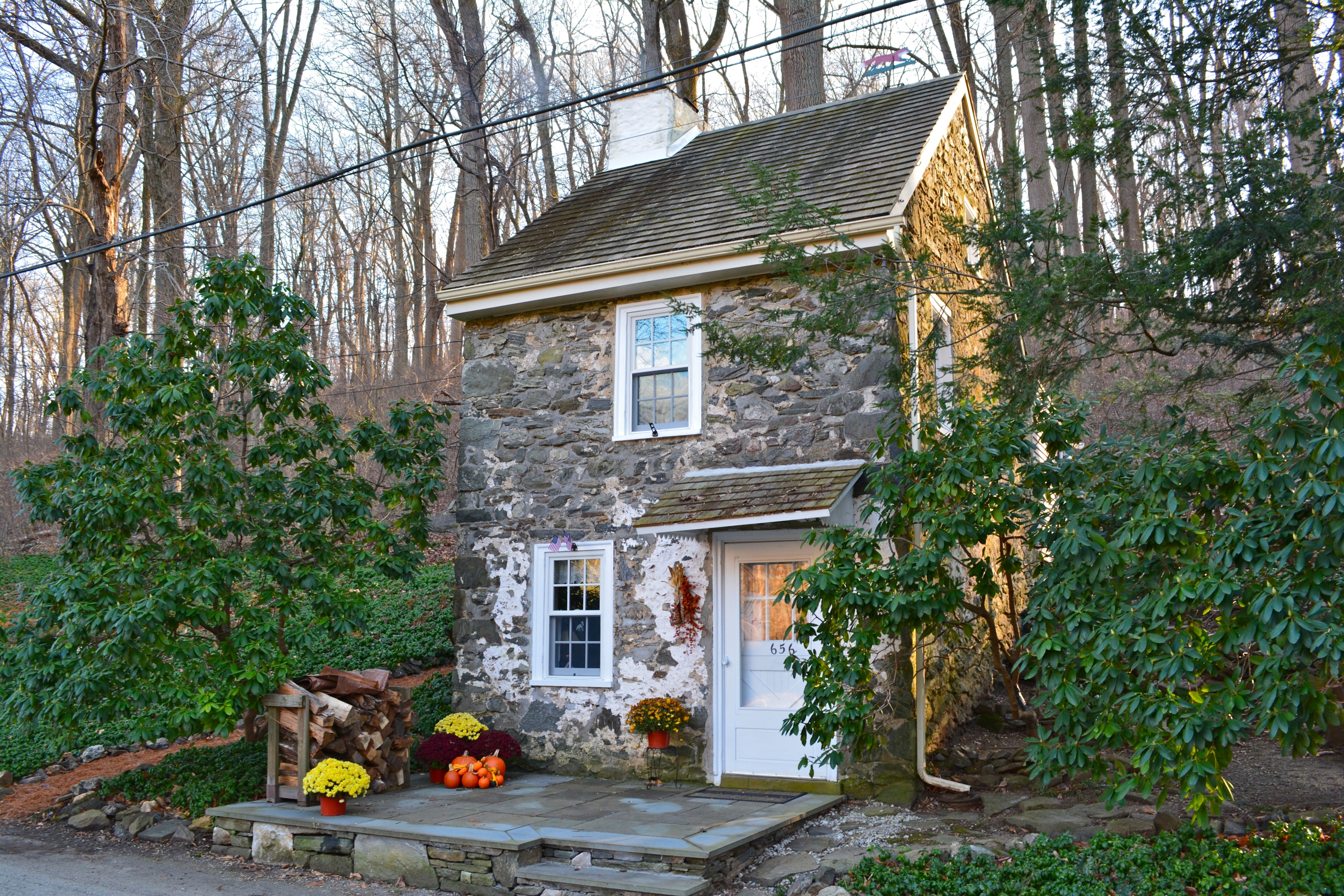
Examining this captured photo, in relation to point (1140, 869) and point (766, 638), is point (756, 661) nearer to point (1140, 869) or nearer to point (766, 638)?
point (766, 638)

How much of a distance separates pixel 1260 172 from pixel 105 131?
11.3 metres

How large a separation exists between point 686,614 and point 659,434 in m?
1.67

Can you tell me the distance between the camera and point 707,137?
1209 centimetres

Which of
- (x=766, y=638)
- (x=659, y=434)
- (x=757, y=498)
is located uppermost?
(x=659, y=434)

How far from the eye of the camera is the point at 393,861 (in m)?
6.88

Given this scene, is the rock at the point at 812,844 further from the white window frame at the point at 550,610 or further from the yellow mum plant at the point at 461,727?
the yellow mum plant at the point at 461,727

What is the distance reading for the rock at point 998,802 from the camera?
23.6 ft

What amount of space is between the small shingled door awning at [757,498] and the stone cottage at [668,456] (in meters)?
0.02

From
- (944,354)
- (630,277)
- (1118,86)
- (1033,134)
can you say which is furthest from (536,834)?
(1033,134)

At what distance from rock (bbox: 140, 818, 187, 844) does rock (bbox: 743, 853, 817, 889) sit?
15.6 feet

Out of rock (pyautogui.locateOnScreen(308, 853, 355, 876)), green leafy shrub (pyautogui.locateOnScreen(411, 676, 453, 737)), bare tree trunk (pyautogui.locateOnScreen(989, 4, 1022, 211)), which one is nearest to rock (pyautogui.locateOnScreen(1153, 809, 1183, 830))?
rock (pyautogui.locateOnScreen(308, 853, 355, 876))

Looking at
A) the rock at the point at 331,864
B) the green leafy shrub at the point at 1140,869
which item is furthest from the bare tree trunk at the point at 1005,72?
the rock at the point at 331,864

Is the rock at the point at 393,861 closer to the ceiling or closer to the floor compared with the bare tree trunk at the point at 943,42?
closer to the floor

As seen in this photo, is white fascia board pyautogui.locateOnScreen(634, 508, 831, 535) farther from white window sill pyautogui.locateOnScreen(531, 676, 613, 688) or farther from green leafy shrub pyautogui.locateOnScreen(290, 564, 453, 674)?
green leafy shrub pyautogui.locateOnScreen(290, 564, 453, 674)
